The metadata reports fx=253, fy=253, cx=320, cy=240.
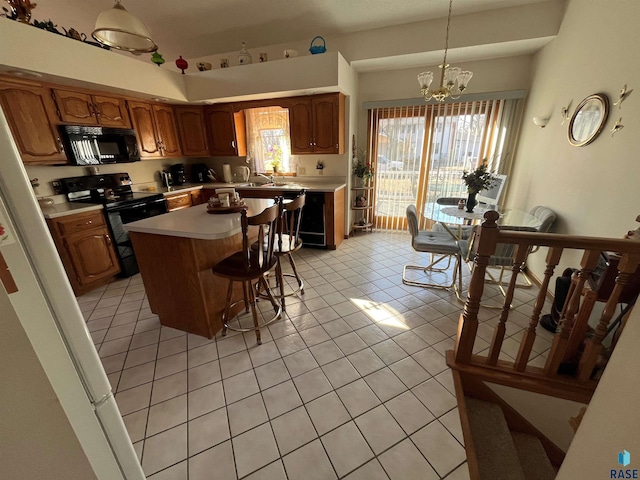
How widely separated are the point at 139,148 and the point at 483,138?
16.1 feet

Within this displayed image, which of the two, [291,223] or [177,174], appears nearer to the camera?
[291,223]

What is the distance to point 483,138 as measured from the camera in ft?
12.2

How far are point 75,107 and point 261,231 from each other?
113 inches

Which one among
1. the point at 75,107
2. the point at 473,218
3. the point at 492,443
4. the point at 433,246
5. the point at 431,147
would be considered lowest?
the point at 492,443

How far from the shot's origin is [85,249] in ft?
8.87

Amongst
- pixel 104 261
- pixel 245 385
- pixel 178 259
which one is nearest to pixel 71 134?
pixel 104 261

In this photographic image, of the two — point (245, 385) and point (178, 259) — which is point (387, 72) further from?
point (245, 385)

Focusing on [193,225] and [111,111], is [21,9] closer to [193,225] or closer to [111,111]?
[111,111]

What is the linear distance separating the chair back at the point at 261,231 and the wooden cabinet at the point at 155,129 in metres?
2.90

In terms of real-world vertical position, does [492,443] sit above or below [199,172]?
below

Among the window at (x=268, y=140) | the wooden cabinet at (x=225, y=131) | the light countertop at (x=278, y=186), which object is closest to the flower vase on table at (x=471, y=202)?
the light countertop at (x=278, y=186)

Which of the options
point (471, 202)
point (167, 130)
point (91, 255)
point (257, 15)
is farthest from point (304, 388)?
point (167, 130)

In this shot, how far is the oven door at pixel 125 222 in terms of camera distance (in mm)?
2928

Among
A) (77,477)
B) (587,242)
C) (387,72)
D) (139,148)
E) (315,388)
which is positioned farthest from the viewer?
(387,72)
